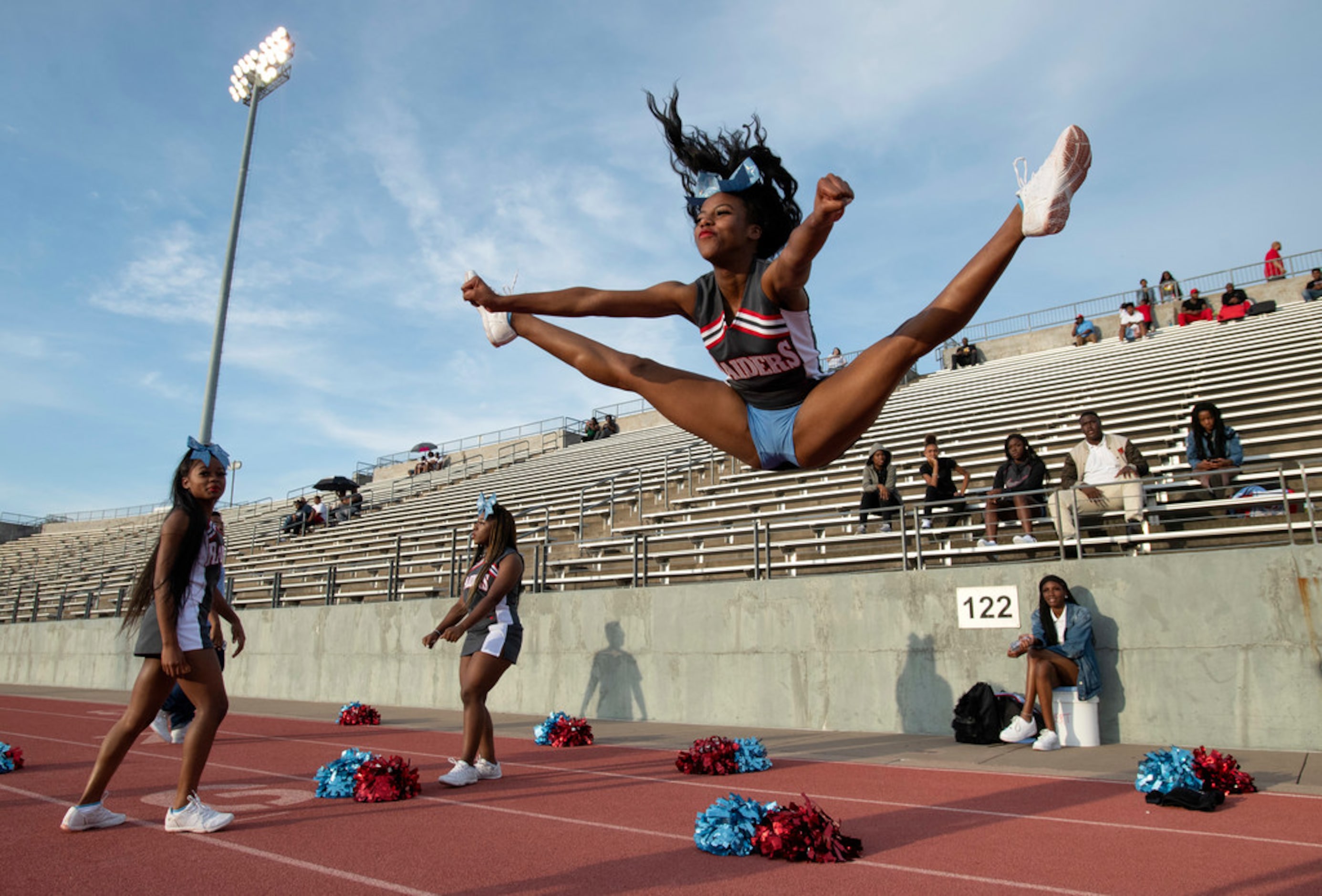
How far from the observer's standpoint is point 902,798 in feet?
18.9

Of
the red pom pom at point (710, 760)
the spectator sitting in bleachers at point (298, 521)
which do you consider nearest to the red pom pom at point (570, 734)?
the red pom pom at point (710, 760)

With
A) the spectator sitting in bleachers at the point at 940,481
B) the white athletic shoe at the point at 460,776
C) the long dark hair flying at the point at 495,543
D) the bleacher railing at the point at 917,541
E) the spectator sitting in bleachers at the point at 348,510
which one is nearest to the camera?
the white athletic shoe at the point at 460,776

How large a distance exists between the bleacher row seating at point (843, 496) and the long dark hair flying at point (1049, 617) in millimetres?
643

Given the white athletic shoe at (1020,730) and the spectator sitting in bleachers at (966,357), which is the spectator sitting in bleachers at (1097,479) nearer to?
the white athletic shoe at (1020,730)

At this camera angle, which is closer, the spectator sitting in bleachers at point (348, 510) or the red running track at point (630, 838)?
the red running track at point (630, 838)

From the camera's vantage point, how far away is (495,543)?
6566 mm

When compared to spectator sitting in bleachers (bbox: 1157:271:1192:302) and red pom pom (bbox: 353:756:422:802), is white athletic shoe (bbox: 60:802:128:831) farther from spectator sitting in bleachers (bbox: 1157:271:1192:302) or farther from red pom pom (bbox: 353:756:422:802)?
spectator sitting in bleachers (bbox: 1157:271:1192:302)

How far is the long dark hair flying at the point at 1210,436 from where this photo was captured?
870 centimetres

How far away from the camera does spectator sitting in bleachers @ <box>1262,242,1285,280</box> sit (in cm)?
2205

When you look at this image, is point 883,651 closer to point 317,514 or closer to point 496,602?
point 496,602

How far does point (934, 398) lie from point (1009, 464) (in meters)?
10.8

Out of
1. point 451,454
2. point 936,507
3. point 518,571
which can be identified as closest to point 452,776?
point 518,571

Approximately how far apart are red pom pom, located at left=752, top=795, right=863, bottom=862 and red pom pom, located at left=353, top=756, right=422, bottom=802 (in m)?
2.56

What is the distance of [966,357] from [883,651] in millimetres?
18723
